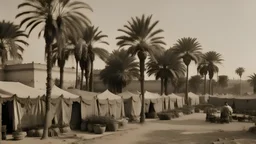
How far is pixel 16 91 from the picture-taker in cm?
2062

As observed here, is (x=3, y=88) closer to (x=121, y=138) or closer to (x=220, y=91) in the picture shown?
(x=121, y=138)

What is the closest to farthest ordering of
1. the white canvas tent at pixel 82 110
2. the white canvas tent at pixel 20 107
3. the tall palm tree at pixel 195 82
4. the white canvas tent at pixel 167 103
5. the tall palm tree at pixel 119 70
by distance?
the white canvas tent at pixel 20 107
the white canvas tent at pixel 82 110
the white canvas tent at pixel 167 103
the tall palm tree at pixel 119 70
the tall palm tree at pixel 195 82

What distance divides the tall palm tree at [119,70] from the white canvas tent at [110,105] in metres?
17.6

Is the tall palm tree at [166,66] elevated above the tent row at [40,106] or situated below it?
above

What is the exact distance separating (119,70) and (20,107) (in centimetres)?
2827

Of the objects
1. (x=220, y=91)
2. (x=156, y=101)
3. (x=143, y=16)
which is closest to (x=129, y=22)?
(x=143, y=16)

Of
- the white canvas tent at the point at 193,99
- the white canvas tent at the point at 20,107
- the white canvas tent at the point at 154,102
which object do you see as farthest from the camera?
the white canvas tent at the point at 193,99

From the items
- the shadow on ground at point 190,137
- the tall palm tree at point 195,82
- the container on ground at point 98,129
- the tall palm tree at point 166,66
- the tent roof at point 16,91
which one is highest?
the tall palm tree at point 166,66

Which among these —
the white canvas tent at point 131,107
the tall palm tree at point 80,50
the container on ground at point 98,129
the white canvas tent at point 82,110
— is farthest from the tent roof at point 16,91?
the tall palm tree at point 80,50

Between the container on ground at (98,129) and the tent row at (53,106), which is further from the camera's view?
the container on ground at (98,129)

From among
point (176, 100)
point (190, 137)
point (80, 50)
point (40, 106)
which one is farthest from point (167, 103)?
point (40, 106)

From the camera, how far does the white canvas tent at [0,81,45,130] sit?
1942 cm

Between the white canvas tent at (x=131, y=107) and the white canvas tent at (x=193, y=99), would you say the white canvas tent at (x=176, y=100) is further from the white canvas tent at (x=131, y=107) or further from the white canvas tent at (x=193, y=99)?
the white canvas tent at (x=131, y=107)

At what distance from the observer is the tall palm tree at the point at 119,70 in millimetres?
47406
